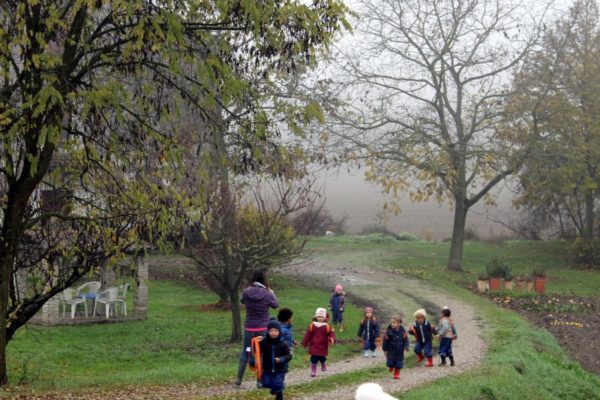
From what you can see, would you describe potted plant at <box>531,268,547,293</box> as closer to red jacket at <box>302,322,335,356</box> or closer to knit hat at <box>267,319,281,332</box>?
red jacket at <box>302,322,335,356</box>

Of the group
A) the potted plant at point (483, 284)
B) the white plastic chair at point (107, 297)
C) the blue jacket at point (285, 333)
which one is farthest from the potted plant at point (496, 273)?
the blue jacket at point (285, 333)

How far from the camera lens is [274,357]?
37.2 ft

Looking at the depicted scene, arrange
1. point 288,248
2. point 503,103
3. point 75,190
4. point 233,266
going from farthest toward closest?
point 503,103, point 288,248, point 233,266, point 75,190

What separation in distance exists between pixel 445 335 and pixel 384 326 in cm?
565

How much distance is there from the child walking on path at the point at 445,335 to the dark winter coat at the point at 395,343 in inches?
54.2

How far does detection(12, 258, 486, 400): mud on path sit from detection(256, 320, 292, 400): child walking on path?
124cm

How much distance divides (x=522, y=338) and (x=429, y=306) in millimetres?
5282

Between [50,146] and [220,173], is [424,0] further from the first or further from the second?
[50,146]

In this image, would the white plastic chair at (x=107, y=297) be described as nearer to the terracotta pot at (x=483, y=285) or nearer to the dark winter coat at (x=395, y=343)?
the dark winter coat at (x=395, y=343)

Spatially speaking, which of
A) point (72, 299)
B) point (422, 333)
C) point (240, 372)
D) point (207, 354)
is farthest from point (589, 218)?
point (240, 372)

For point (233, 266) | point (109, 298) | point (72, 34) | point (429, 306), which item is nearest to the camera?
point (72, 34)

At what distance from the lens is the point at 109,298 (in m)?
22.3

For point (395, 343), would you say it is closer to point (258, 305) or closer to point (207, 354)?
point (258, 305)

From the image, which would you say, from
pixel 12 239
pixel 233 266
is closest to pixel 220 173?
pixel 233 266
